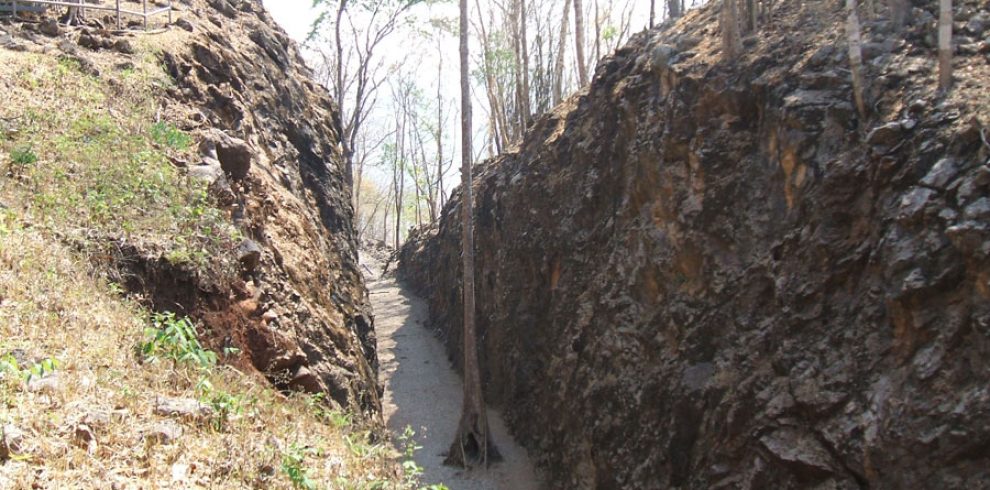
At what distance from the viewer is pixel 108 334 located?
19.0ft

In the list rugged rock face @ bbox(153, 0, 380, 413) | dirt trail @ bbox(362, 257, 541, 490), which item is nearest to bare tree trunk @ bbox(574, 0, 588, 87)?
rugged rock face @ bbox(153, 0, 380, 413)

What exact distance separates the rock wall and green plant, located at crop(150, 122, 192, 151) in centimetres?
26

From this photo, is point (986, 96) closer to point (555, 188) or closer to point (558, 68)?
point (555, 188)

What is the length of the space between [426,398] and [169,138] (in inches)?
448

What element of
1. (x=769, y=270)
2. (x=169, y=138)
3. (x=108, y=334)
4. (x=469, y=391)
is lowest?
(x=469, y=391)

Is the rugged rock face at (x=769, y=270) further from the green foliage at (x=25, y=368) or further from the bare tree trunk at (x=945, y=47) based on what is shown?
the green foliage at (x=25, y=368)

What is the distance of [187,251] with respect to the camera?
7.43m

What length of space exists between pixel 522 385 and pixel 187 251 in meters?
9.74

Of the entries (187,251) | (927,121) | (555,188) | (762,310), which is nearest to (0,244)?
(187,251)

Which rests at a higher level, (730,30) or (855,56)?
(730,30)

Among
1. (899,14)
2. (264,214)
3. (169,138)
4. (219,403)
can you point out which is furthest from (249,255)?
(899,14)

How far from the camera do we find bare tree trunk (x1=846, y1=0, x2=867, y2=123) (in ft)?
28.6

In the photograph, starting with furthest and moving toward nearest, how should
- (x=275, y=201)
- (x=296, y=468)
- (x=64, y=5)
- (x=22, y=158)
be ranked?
(x=64, y=5) < (x=275, y=201) < (x=22, y=158) < (x=296, y=468)

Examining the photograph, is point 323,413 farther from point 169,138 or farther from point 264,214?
point 169,138
